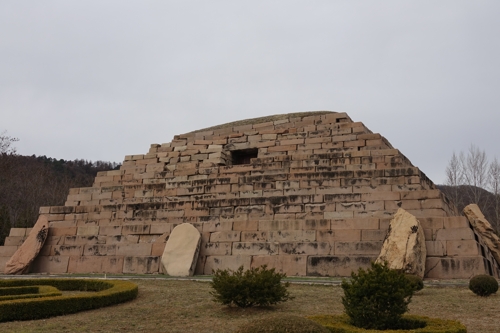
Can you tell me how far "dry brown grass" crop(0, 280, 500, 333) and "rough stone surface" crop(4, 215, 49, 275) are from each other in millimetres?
8849

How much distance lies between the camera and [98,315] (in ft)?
31.1

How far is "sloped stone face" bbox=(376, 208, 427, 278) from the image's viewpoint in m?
13.3

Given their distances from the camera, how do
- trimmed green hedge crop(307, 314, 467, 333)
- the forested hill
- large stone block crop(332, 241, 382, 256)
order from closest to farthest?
trimmed green hedge crop(307, 314, 467, 333) < large stone block crop(332, 241, 382, 256) < the forested hill

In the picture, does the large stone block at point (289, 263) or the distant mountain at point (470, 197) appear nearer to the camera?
the large stone block at point (289, 263)

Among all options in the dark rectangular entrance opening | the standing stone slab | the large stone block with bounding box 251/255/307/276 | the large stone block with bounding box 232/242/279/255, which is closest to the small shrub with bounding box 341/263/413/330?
the large stone block with bounding box 251/255/307/276

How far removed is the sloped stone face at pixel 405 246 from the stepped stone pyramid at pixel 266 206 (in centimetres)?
79

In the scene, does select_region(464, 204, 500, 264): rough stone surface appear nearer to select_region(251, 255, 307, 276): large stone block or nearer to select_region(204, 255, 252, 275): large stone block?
select_region(251, 255, 307, 276): large stone block

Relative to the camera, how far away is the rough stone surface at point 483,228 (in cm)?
1683

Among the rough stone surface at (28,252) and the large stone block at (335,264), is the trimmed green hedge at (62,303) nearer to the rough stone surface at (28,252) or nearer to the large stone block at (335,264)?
the large stone block at (335,264)

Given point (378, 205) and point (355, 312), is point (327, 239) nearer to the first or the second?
point (378, 205)

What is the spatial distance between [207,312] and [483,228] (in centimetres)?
1143

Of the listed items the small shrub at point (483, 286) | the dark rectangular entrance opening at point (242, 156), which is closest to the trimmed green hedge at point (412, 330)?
the small shrub at point (483, 286)

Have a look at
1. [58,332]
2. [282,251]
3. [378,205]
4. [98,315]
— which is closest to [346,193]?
[378,205]

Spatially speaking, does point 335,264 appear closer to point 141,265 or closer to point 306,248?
point 306,248
